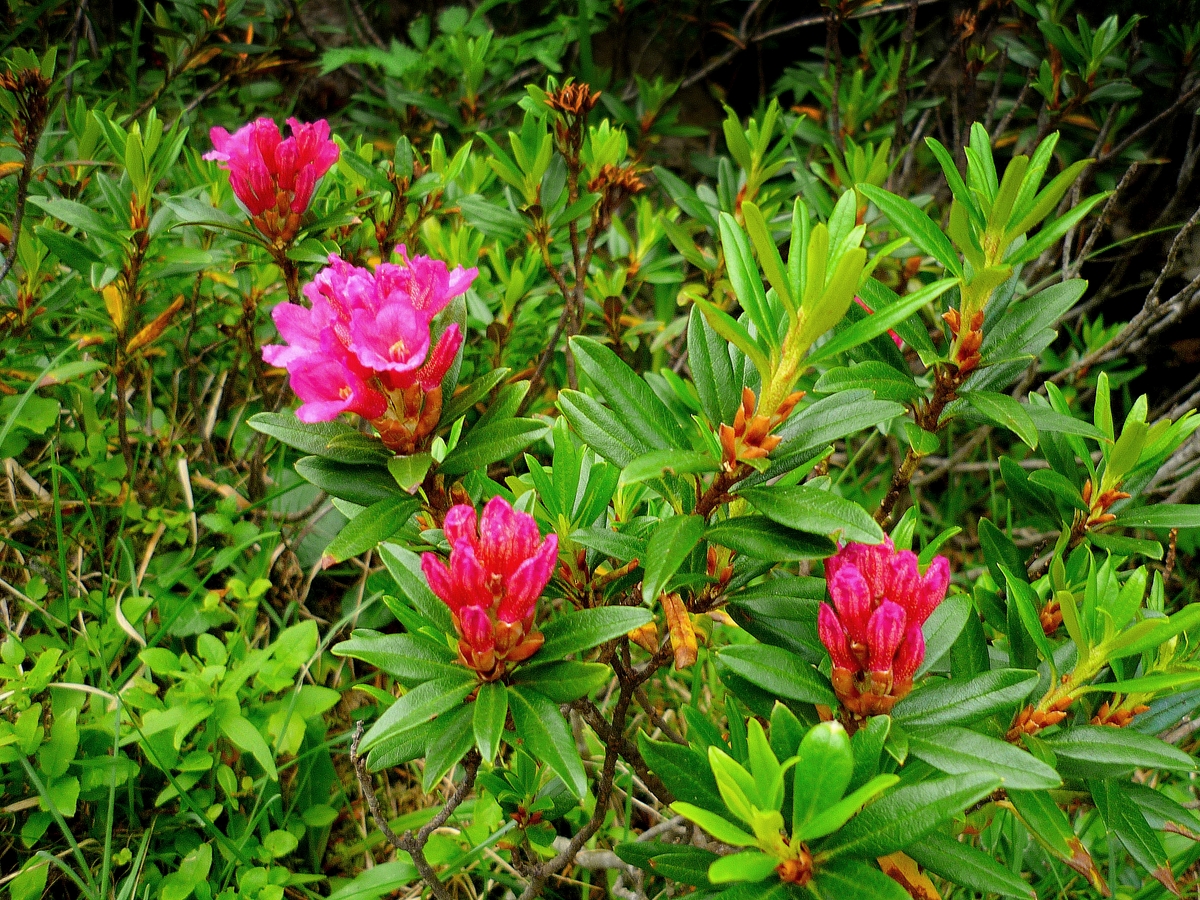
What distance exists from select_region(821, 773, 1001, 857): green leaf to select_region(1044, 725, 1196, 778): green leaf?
1.02ft

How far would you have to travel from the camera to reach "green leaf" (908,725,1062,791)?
845 mm

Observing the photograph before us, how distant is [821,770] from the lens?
0.82 m

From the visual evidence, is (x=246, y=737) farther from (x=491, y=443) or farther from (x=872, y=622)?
(x=872, y=622)

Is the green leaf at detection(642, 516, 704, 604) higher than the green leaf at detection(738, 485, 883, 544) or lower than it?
lower

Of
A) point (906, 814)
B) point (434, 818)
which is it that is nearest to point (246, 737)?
point (434, 818)

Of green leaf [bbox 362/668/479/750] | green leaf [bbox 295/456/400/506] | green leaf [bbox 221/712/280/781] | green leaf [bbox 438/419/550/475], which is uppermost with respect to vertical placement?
green leaf [bbox 438/419/550/475]

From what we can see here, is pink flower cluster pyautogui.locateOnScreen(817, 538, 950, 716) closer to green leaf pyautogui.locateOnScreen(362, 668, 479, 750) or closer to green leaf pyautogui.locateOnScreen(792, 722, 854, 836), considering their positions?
green leaf pyautogui.locateOnScreen(792, 722, 854, 836)

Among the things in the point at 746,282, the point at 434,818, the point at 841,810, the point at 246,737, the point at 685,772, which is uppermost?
the point at 746,282

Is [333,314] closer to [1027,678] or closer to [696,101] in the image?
[1027,678]

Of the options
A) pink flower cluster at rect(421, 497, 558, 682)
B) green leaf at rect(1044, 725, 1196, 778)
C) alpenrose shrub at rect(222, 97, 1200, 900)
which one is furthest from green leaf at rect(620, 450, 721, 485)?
green leaf at rect(1044, 725, 1196, 778)

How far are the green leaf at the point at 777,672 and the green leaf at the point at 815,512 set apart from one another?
166 millimetres

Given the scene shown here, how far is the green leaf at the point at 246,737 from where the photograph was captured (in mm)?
1593

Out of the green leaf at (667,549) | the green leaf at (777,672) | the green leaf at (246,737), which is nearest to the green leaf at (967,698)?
the green leaf at (777,672)

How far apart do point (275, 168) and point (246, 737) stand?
113cm
